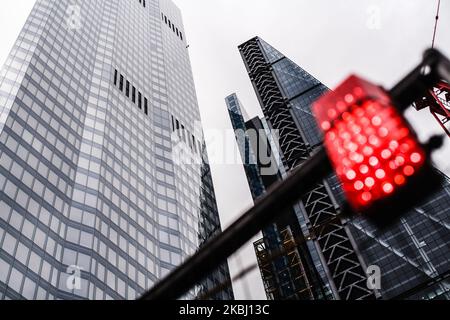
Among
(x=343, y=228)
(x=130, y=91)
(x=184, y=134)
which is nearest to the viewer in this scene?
(x=343, y=228)

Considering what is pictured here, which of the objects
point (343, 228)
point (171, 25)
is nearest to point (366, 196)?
point (343, 228)

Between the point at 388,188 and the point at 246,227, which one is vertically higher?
the point at 246,227

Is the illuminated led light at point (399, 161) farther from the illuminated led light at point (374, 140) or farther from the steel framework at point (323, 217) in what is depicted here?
the steel framework at point (323, 217)

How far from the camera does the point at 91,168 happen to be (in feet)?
207

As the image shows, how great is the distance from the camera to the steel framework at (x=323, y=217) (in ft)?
44.7

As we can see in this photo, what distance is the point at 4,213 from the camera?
4594 cm

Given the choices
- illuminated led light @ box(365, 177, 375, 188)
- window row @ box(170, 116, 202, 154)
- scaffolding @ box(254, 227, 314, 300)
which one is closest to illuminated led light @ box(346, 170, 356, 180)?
illuminated led light @ box(365, 177, 375, 188)

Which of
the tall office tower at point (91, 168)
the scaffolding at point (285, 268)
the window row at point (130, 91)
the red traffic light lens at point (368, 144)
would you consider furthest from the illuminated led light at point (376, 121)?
the window row at point (130, 91)

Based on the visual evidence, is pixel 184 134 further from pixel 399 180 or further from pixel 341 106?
pixel 399 180

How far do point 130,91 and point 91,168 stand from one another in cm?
3240
